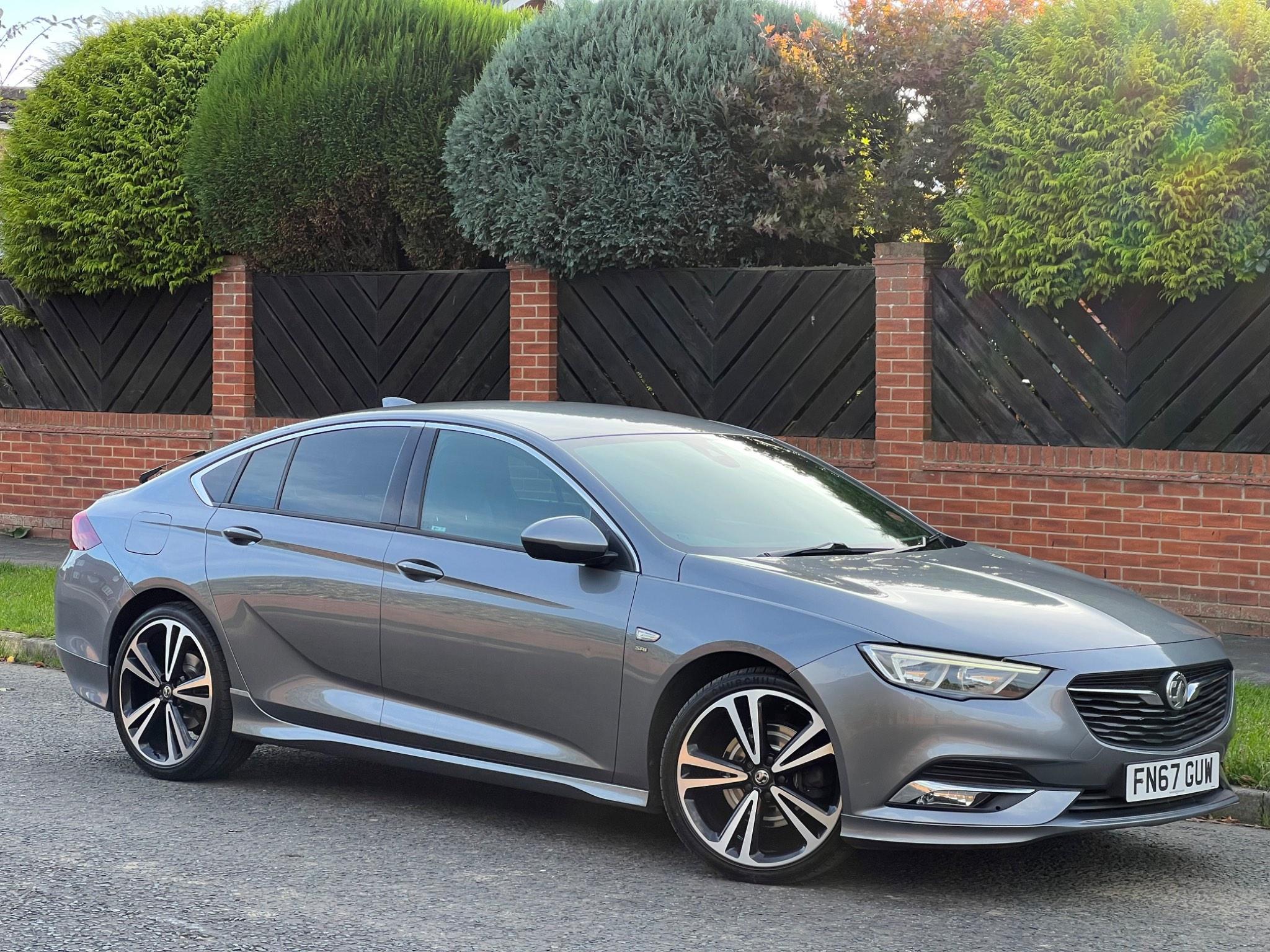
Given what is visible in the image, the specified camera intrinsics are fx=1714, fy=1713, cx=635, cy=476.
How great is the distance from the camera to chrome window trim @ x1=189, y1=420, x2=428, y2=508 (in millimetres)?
6953

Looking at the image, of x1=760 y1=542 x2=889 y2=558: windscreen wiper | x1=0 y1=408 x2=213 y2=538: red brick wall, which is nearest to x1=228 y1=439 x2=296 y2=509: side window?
x1=760 y1=542 x2=889 y2=558: windscreen wiper

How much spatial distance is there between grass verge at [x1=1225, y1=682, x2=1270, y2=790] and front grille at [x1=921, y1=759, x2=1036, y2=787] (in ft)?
4.36

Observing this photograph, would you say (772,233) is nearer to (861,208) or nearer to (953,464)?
(861,208)

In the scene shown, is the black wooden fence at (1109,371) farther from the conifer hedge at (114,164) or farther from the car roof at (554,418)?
the conifer hedge at (114,164)

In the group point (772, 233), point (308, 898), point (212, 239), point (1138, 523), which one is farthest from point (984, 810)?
point (212, 239)

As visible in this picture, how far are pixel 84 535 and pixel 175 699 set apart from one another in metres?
0.97

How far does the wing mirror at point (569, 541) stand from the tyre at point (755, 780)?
62cm

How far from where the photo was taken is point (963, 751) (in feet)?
17.1

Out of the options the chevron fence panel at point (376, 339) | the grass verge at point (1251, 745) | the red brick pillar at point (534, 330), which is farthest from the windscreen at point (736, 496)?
the chevron fence panel at point (376, 339)

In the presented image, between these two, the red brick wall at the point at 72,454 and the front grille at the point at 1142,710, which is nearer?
the front grille at the point at 1142,710

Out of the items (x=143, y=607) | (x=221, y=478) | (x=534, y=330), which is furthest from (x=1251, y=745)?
(x=534, y=330)

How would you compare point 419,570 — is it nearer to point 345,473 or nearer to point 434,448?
point 434,448

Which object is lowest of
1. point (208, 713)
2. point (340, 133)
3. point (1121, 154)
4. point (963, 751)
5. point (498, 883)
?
point (498, 883)

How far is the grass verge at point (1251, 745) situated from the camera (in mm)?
6758
